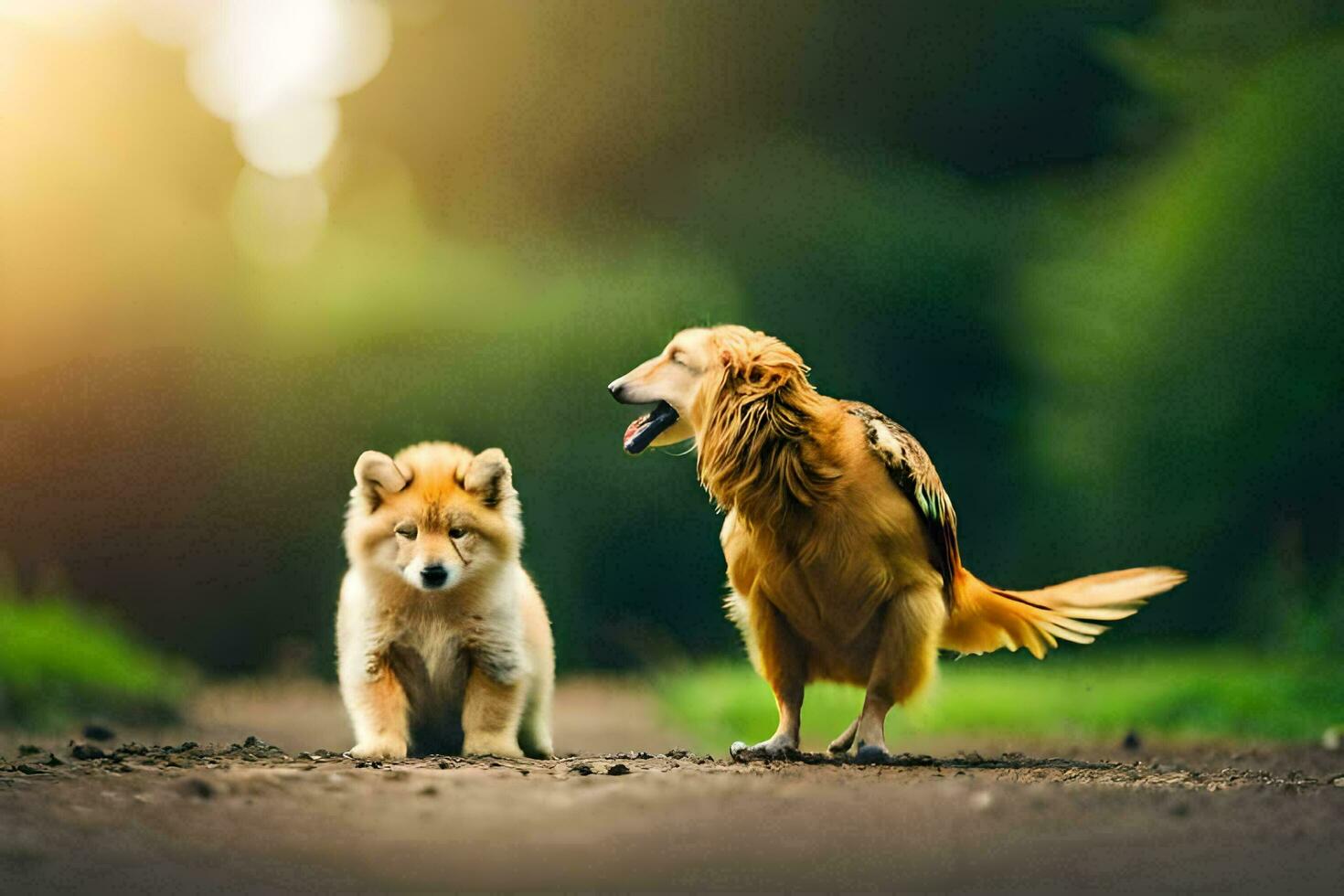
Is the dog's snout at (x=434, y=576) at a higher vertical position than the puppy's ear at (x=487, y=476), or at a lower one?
lower

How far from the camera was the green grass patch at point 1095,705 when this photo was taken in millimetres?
7168

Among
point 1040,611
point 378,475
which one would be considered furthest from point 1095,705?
point 378,475

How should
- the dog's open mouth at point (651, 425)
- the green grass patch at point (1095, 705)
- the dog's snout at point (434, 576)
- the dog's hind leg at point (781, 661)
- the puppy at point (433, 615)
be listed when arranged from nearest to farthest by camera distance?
the dog's snout at point (434, 576) → the puppy at point (433, 615) → the dog's hind leg at point (781, 661) → the dog's open mouth at point (651, 425) → the green grass patch at point (1095, 705)

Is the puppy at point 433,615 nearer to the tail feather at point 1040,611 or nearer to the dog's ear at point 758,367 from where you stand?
the dog's ear at point 758,367

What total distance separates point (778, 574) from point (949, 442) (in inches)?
223

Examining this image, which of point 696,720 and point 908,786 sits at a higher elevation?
point 696,720

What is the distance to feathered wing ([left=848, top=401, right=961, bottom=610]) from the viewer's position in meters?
4.38

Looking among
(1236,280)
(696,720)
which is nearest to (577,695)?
(696,720)

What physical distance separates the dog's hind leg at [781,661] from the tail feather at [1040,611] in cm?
52

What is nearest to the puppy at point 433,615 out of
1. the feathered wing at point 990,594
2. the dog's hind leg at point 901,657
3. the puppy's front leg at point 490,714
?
the puppy's front leg at point 490,714

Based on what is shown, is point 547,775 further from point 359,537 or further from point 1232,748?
point 1232,748

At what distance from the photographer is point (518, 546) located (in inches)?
175

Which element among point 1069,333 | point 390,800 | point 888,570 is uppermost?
point 1069,333

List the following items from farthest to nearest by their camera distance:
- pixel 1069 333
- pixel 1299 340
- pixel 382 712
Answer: pixel 1069 333, pixel 1299 340, pixel 382 712
